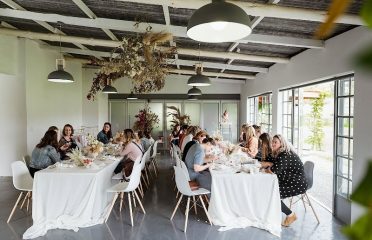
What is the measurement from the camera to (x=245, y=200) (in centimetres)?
440

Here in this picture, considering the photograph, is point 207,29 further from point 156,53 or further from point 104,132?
point 104,132

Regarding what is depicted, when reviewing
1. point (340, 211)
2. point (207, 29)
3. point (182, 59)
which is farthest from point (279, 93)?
point (207, 29)

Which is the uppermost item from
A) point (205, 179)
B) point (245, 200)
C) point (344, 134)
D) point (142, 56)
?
point (142, 56)

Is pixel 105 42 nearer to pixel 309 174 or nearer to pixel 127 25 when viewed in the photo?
pixel 127 25

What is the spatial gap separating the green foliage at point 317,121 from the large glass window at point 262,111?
2010mm

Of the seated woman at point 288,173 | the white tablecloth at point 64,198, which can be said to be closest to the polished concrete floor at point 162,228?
the white tablecloth at point 64,198

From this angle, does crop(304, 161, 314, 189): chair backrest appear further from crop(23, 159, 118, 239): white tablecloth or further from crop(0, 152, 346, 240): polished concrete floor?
crop(23, 159, 118, 239): white tablecloth

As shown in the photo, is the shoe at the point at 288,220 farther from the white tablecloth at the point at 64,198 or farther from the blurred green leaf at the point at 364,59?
the blurred green leaf at the point at 364,59

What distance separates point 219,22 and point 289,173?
307 cm

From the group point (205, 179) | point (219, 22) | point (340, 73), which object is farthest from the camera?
point (205, 179)

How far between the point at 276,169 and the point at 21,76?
6521 mm

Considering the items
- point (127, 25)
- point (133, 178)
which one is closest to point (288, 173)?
point (133, 178)

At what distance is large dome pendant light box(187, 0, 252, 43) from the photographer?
2068 mm

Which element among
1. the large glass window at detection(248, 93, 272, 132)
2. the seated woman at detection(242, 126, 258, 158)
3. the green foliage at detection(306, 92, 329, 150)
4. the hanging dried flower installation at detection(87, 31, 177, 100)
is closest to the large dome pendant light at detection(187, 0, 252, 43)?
the hanging dried flower installation at detection(87, 31, 177, 100)
